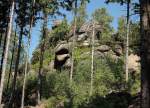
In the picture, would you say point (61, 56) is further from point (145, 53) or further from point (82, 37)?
point (145, 53)

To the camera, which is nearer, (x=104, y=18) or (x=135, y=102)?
(x=135, y=102)

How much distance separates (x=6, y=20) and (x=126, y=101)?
18.8 meters

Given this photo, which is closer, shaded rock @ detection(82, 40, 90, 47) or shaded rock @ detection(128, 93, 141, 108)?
shaded rock @ detection(128, 93, 141, 108)

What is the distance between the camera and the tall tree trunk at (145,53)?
561 centimetres

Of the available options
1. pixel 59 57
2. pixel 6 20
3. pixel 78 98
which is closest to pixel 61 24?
pixel 59 57

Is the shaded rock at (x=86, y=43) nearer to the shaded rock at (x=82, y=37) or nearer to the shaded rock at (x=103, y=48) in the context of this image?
the shaded rock at (x=82, y=37)

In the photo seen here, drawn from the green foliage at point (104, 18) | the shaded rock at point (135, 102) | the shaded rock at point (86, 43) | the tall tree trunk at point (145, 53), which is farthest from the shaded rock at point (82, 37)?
the tall tree trunk at point (145, 53)

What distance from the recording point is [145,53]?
18.8ft

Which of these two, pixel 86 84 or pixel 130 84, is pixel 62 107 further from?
pixel 86 84

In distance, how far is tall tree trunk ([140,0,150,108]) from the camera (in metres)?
5.61

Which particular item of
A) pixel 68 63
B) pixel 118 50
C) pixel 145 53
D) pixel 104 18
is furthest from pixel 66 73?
pixel 104 18

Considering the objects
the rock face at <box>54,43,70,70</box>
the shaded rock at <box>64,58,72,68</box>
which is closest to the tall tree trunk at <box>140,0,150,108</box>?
the shaded rock at <box>64,58,72,68</box>

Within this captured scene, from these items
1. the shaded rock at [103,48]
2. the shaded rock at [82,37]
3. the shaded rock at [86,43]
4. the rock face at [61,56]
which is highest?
the shaded rock at [82,37]

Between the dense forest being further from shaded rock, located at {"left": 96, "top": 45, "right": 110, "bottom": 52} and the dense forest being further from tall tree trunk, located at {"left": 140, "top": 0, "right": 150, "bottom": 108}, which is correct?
tall tree trunk, located at {"left": 140, "top": 0, "right": 150, "bottom": 108}
